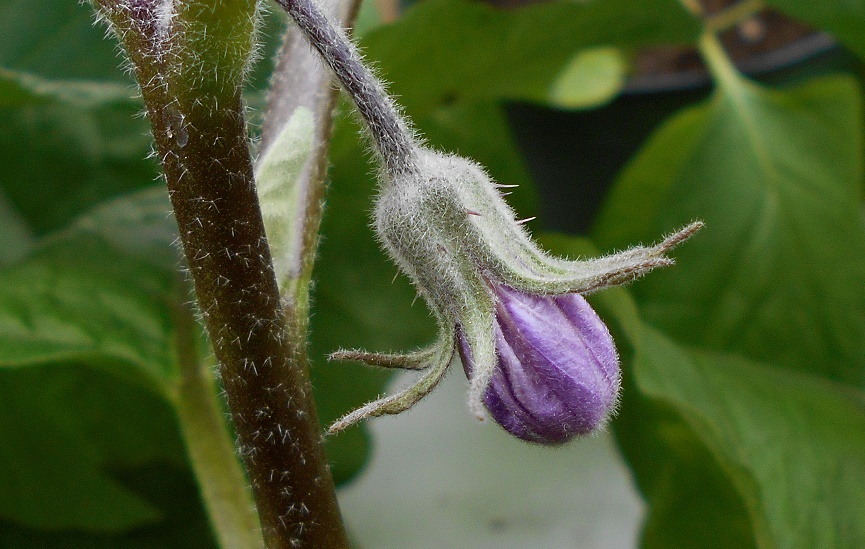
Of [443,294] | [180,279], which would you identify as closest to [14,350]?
[180,279]

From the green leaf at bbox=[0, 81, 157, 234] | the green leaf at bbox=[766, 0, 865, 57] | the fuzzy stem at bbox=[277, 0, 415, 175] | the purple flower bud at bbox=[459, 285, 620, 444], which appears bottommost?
the purple flower bud at bbox=[459, 285, 620, 444]

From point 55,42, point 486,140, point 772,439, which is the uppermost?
point 55,42

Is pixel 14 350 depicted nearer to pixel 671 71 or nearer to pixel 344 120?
pixel 344 120

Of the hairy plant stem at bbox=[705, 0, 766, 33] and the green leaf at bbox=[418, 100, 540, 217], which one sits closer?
the green leaf at bbox=[418, 100, 540, 217]

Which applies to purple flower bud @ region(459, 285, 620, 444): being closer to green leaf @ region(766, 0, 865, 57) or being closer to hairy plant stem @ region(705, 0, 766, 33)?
green leaf @ region(766, 0, 865, 57)

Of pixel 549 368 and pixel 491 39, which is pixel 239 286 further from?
pixel 491 39

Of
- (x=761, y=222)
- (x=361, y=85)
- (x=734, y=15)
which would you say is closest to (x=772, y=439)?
(x=761, y=222)

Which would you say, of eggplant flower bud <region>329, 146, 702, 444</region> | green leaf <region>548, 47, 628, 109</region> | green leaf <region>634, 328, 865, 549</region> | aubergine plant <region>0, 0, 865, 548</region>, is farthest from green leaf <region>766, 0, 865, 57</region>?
eggplant flower bud <region>329, 146, 702, 444</region>

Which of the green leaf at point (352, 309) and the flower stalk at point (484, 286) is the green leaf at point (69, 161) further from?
the flower stalk at point (484, 286)
